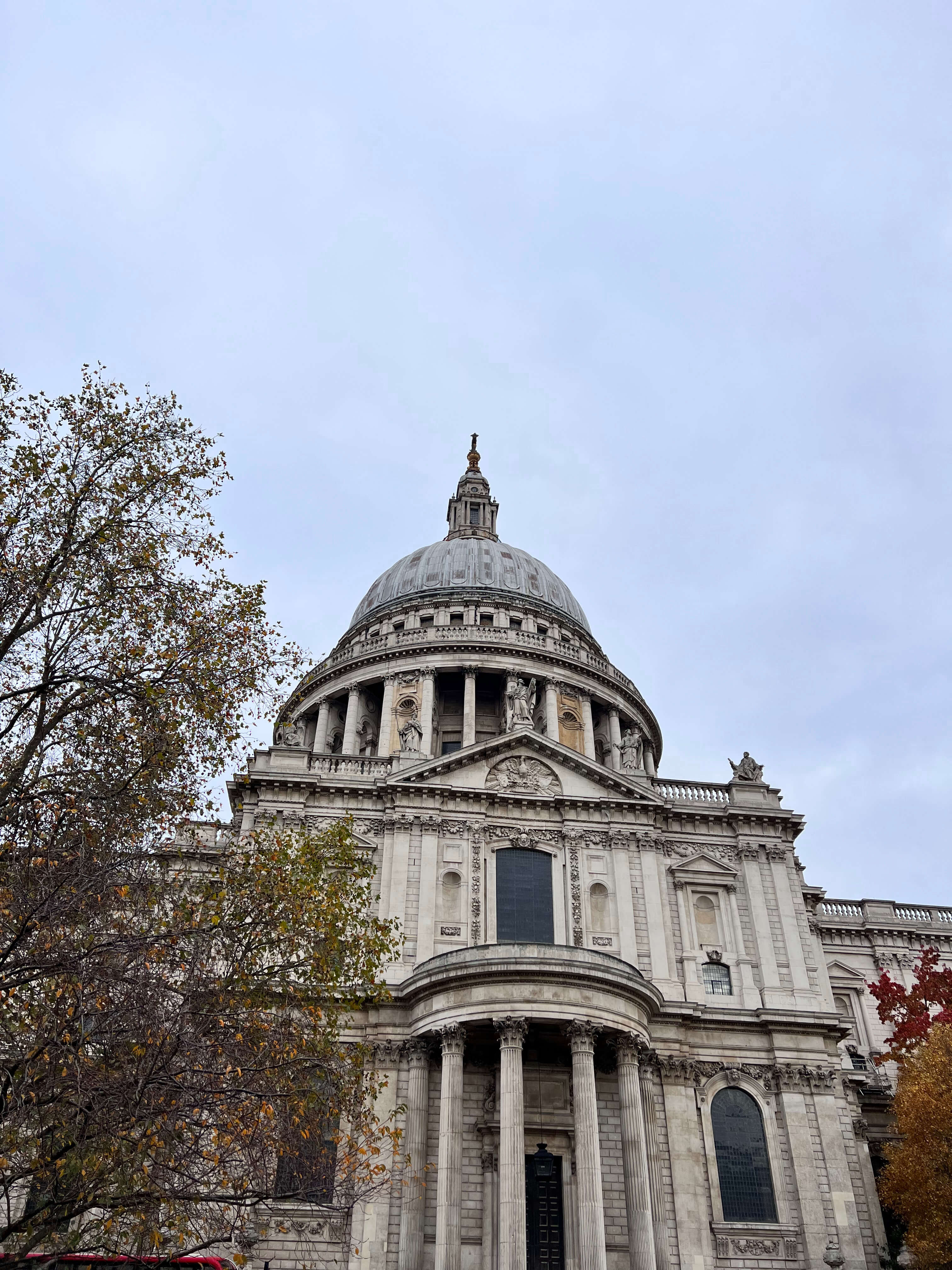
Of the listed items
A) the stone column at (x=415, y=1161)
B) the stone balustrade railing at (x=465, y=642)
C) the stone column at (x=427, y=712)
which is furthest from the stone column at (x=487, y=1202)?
the stone balustrade railing at (x=465, y=642)

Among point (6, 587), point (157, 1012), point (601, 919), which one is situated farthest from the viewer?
point (601, 919)

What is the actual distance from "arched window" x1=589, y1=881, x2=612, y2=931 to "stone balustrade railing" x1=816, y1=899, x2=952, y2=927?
1376cm

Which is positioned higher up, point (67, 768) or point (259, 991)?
point (67, 768)

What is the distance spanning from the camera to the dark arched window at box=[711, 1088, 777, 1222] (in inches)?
1312

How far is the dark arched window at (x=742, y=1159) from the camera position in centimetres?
3331

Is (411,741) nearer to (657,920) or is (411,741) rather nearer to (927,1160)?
(657,920)

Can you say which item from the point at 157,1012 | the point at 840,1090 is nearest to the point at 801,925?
the point at 840,1090

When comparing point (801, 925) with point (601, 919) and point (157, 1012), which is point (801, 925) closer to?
point (601, 919)

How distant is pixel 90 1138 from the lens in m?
14.4

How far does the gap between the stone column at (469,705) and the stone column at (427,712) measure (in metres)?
1.63

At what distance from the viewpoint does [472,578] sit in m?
64.4

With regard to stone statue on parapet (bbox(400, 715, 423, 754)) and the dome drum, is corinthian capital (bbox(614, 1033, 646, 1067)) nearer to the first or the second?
stone statue on parapet (bbox(400, 715, 423, 754))

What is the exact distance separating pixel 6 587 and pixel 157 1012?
703 centimetres

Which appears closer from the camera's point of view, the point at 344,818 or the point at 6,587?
the point at 6,587
